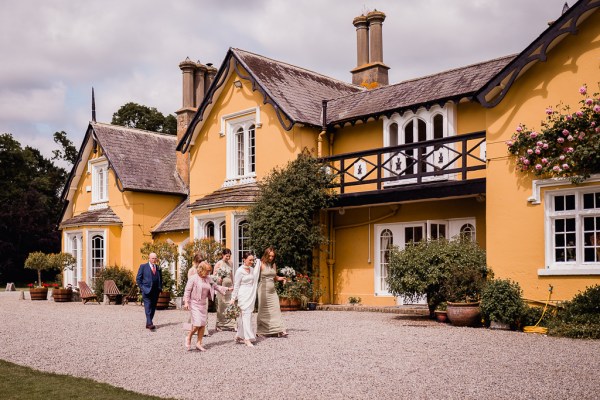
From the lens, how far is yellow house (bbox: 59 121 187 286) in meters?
25.8

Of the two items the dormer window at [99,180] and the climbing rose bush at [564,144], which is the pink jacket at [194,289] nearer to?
the climbing rose bush at [564,144]

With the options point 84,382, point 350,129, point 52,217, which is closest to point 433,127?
point 350,129

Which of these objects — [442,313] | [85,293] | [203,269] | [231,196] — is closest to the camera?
[203,269]

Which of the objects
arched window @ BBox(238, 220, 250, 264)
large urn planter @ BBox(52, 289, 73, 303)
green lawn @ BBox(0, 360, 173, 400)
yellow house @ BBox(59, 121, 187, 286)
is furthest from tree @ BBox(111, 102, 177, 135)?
green lawn @ BBox(0, 360, 173, 400)

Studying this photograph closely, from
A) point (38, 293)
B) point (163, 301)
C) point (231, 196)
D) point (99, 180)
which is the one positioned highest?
point (99, 180)

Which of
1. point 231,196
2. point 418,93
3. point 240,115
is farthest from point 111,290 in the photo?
point 418,93

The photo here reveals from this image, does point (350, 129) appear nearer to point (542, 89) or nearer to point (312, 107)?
point (312, 107)

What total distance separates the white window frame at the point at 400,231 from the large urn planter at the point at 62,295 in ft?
39.2

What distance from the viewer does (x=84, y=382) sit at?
8664 mm

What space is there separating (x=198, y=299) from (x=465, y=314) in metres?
5.37

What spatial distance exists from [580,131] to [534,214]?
1.86 metres

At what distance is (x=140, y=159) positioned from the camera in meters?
27.2

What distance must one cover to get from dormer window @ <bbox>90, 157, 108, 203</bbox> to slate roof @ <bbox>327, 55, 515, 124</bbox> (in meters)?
11.3

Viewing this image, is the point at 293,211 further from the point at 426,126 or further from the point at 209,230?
the point at 209,230
